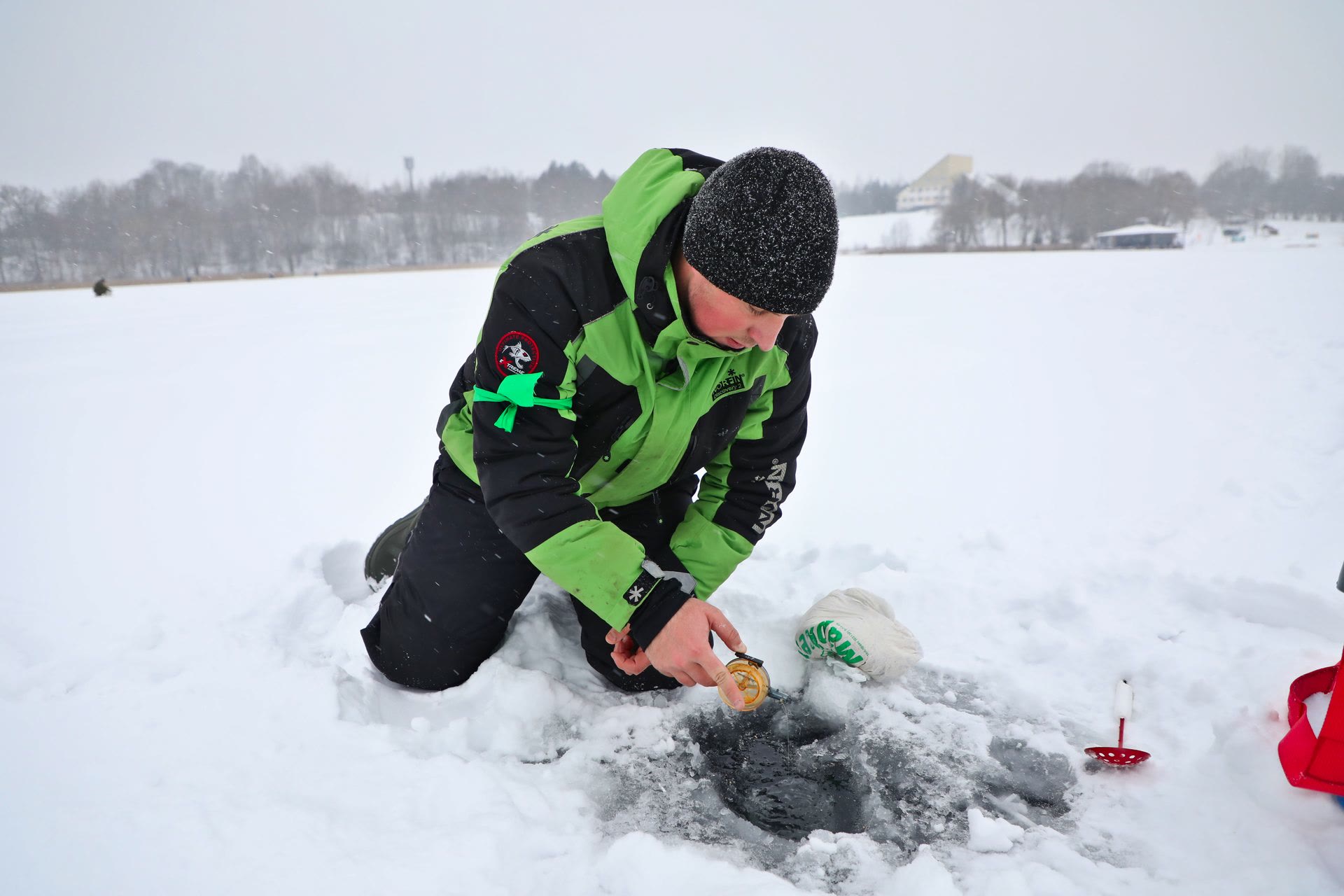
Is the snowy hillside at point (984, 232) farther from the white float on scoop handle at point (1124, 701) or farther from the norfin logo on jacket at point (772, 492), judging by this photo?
the white float on scoop handle at point (1124, 701)

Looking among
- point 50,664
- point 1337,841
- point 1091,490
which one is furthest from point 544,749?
point 1091,490

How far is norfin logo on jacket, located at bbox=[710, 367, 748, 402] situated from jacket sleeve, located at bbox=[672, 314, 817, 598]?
175 mm

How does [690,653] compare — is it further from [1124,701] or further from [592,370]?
[1124,701]

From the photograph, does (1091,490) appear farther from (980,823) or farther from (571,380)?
(571,380)

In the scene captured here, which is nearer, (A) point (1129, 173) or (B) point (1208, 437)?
(B) point (1208, 437)

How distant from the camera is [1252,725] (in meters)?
1.55

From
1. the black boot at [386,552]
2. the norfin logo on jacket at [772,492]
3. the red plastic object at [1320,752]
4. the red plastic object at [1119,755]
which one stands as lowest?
the red plastic object at [1119,755]

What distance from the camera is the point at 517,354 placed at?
1.48 m

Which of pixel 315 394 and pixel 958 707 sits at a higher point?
pixel 315 394

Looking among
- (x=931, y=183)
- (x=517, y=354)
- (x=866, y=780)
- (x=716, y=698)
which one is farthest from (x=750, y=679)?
(x=931, y=183)

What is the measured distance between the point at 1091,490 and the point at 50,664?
11.4 feet

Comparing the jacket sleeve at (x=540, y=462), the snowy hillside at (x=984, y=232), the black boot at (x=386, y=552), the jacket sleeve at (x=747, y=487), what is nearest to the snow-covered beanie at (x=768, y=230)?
the jacket sleeve at (x=540, y=462)

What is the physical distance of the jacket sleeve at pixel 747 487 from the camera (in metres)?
1.93

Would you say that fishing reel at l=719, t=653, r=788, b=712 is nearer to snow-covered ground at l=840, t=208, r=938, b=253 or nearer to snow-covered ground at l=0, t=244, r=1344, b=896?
snow-covered ground at l=0, t=244, r=1344, b=896
